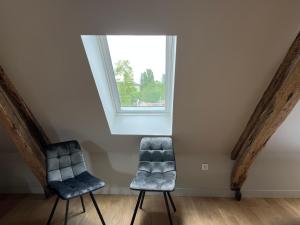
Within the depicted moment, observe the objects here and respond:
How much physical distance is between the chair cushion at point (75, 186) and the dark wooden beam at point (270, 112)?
5.46ft

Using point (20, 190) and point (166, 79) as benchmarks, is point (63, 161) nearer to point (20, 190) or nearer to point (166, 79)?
point (20, 190)

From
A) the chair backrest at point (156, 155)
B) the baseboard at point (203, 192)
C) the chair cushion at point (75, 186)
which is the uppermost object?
the chair backrest at point (156, 155)

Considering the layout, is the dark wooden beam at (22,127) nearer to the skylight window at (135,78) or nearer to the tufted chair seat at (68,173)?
the tufted chair seat at (68,173)

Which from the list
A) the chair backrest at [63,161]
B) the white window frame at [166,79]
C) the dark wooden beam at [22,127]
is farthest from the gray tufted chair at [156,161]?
the dark wooden beam at [22,127]

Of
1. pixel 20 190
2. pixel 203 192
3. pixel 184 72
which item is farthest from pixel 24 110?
pixel 203 192

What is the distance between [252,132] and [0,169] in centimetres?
340

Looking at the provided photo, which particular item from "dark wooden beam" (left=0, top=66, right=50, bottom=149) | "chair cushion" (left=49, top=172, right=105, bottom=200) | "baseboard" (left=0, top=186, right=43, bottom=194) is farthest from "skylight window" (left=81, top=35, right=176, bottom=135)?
"baseboard" (left=0, top=186, right=43, bottom=194)

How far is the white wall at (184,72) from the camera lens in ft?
5.18

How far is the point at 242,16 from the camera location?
1572mm

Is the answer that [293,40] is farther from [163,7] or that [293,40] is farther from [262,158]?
[262,158]

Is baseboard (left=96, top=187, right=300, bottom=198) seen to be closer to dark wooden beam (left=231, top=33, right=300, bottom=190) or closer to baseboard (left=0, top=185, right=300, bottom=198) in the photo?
baseboard (left=0, top=185, right=300, bottom=198)

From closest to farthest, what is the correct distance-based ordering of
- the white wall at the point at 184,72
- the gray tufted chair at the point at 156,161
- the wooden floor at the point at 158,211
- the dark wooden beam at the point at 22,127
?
the white wall at the point at 184,72 → the dark wooden beam at the point at 22,127 → the gray tufted chair at the point at 156,161 → the wooden floor at the point at 158,211

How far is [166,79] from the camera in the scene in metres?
2.59

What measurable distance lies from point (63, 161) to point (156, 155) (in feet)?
3.53
